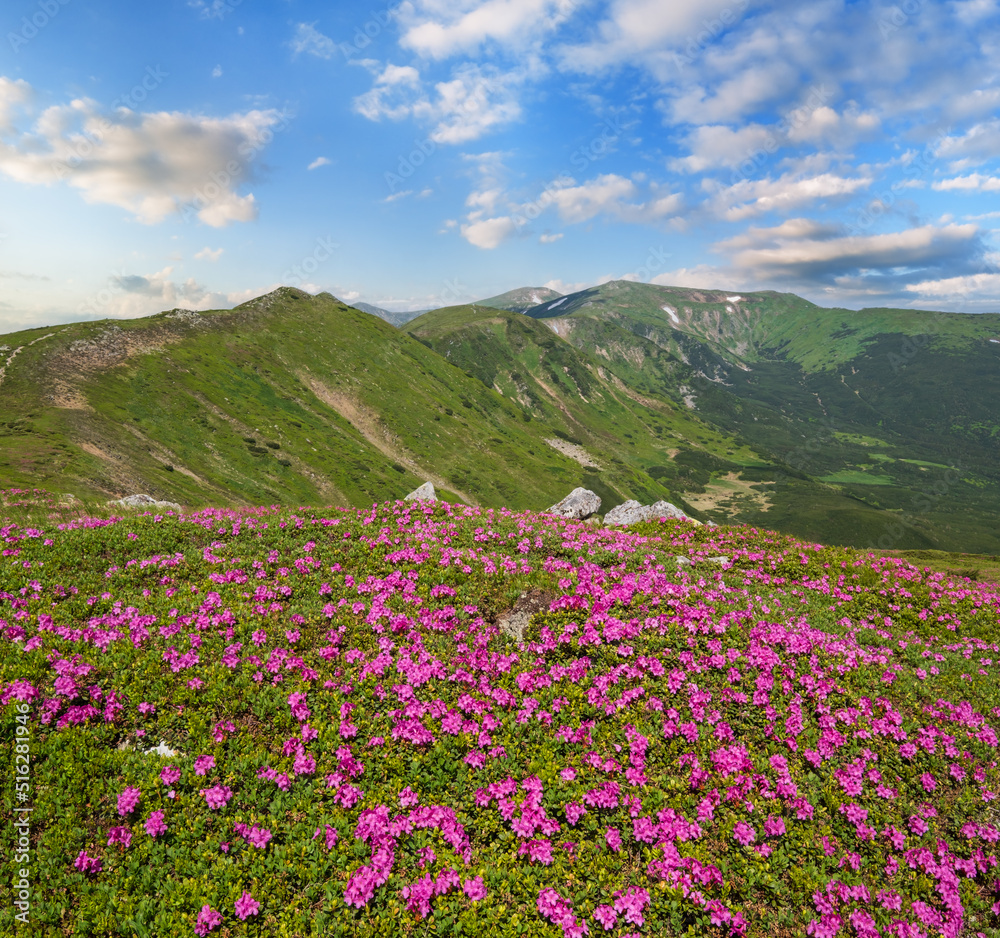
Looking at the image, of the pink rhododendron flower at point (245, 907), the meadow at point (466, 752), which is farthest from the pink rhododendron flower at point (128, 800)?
the pink rhododendron flower at point (245, 907)

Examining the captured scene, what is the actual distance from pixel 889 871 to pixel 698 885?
4.19m

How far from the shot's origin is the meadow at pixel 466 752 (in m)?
8.28

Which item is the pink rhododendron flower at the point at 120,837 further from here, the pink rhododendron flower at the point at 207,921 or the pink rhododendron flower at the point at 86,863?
the pink rhododendron flower at the point at 207,921

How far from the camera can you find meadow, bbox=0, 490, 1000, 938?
326 inches

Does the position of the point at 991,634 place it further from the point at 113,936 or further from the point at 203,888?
the point at 113,936

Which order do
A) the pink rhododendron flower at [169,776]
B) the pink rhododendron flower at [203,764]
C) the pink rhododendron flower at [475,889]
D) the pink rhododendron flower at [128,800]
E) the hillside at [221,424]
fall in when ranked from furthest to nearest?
the hillside at [221,424] < the pink rhododendron flower at [203,764] < the pink rhododendron flower at [169,776] < the pink rhododendron flower at [128,800] < the pink rhododendron flower at [475,889]

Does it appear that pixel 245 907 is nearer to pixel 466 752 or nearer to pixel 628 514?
pixel 466 752

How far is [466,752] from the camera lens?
10.8m

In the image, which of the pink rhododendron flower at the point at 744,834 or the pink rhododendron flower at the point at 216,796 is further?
the pink rhododendron flower at the point at 744,834

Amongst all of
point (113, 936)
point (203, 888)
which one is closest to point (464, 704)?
point (203, 888)

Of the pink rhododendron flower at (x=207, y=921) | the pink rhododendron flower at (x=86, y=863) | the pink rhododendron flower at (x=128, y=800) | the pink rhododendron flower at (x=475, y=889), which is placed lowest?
the pink rhododendron flower at (x=475, y=889)

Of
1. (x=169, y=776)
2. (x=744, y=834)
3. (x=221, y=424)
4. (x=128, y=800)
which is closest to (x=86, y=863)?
(x=128, y=800)

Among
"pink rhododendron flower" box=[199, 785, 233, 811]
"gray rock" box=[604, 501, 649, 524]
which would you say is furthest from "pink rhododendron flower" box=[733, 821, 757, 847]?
"gray rock" box=[604, 501, 649, 524]

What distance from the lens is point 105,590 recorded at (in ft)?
47.4
